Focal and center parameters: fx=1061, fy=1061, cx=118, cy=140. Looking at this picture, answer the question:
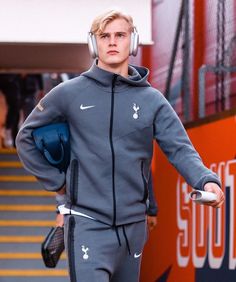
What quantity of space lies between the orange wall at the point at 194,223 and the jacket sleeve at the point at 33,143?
9.34 feet

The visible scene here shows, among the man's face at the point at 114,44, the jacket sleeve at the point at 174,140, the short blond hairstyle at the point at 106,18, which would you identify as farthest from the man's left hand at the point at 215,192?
the short blond hairstyle at the point at 106,18

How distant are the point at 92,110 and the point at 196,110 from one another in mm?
4735

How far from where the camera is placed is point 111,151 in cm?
485

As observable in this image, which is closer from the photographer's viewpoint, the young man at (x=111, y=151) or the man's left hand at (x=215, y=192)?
the man's left hand at (x=215, y=192)

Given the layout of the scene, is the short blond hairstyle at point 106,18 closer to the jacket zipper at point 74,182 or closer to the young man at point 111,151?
the young man at point 111,151

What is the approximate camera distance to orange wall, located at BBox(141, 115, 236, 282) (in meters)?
7.87

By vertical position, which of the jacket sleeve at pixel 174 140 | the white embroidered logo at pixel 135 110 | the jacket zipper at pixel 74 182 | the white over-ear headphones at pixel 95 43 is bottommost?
the jacket zipper at pixel 74 182

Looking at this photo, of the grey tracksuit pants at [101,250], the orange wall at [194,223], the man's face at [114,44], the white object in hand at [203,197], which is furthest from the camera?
the orange wall at [194,223]

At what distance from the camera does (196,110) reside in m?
9.57

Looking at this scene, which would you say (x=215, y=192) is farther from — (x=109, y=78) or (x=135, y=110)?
(x=109, y=78)

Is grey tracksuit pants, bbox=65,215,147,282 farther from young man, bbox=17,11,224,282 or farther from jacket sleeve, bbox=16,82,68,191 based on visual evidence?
jacket sleeve, bbox=16,82,68,191

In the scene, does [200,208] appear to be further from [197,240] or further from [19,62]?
[19,62]

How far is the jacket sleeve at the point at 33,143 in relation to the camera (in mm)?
4992

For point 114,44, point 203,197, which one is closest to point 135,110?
point 114,44
